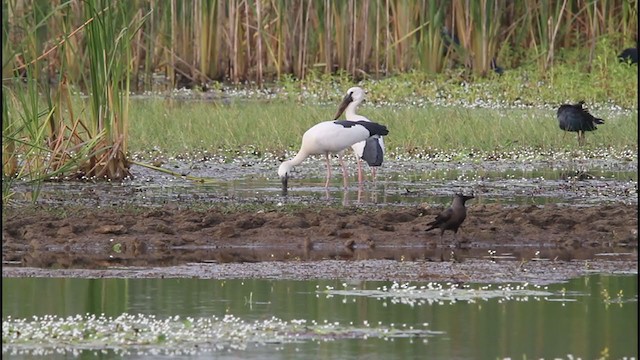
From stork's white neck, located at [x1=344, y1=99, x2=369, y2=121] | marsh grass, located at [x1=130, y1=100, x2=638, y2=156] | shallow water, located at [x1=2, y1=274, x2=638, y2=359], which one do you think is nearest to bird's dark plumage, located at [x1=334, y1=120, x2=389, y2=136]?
stork's white neck, located at [x1=344, y1=99, x2=369, y2=121]

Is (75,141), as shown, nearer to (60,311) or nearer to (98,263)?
(98,263)

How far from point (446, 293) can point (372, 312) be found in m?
0.69

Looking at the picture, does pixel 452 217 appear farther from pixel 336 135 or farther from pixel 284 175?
pixel 336 135

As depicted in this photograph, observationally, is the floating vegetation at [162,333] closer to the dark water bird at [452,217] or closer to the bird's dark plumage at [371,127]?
the dark water bird at [452,217]

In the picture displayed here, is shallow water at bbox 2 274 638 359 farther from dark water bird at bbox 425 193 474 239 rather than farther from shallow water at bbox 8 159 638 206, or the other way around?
shallow water at bbox 8 159 638 206

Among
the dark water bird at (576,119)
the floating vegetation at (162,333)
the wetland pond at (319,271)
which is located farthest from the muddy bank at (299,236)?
the dark water bird at (576,119)

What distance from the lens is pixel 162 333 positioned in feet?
24.8

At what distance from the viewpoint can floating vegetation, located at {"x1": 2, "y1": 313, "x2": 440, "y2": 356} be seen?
7.35m

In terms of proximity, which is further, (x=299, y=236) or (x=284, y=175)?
(x=284, y=175)

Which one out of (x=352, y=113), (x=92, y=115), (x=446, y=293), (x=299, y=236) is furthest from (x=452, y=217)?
(x=352, y=113)

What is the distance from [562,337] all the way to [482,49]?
16.6 m

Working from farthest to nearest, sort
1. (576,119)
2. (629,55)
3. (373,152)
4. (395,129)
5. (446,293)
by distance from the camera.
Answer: (629,55) < (395,129) < (576,119) < (373,152) < (446,293)

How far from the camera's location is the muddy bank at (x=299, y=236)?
34.9 feet

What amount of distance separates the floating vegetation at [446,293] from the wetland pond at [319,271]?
18 millimetres
